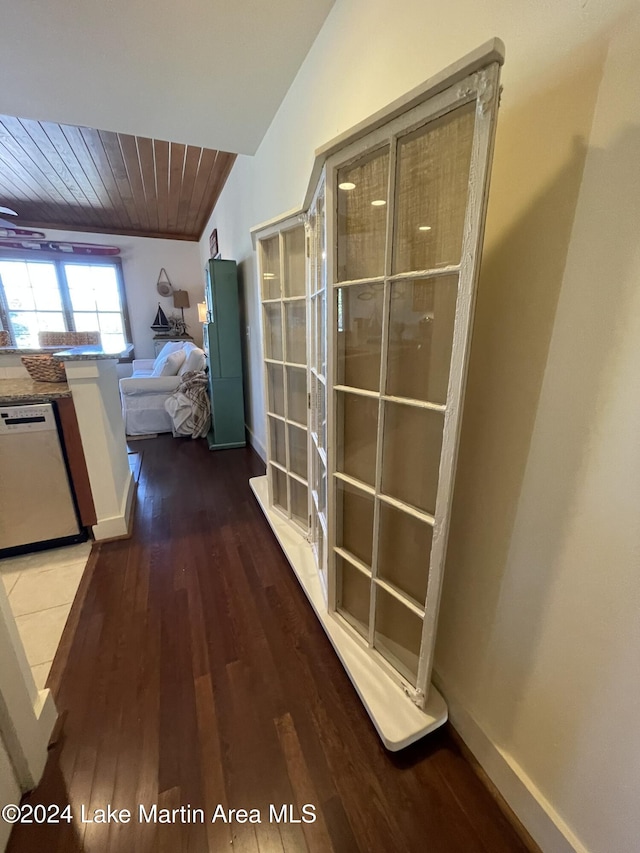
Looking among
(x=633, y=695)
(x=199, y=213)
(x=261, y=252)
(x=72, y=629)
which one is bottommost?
(x=72, y=629)

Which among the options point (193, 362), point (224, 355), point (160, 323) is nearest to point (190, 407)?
point (193, 362)

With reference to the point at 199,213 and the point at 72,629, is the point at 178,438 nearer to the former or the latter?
the point at 72,629

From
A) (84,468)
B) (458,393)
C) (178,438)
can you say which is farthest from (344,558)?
(178,438)

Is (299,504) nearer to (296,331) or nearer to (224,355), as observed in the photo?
(296,331)

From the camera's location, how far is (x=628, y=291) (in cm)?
62

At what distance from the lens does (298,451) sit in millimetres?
2020

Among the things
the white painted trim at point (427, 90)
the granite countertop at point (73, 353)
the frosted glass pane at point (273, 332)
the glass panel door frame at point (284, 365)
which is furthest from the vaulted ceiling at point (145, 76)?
the granite countertop at point (73, 353)

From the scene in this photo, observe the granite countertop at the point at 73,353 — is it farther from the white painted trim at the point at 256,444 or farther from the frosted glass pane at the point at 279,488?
the white painted trim at the point at 256,444

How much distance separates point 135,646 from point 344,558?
38.7 inches

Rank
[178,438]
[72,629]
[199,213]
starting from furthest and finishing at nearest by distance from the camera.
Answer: [199,213]
[178,438]
[72,629]

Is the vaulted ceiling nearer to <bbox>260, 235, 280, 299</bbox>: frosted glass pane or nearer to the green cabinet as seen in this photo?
<bbox>260, 235, 280, 299</bbox>: frosted glass pane

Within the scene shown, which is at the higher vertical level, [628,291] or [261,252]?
[261,252]

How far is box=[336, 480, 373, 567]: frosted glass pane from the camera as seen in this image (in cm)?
124

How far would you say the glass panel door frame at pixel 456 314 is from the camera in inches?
27.7
